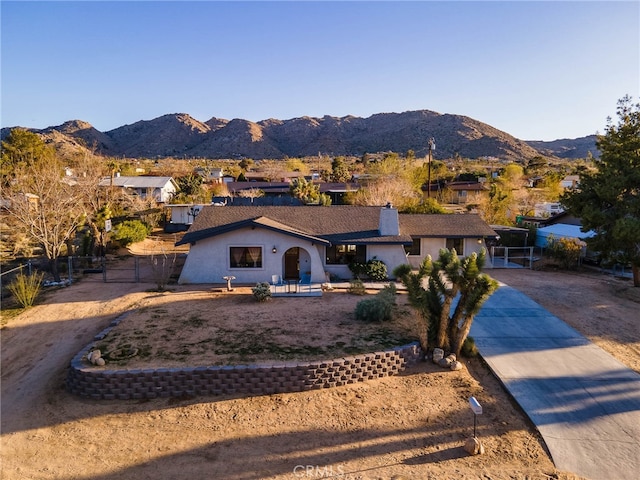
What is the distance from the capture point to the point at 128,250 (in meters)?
28.7

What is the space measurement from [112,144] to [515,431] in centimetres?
14340

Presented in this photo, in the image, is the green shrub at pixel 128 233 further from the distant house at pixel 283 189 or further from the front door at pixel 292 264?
the distant house at pixel 283 189

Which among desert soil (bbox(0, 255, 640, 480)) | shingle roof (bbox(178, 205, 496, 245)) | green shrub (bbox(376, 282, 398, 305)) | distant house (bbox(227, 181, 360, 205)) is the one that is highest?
distant house (bbox(227, 181, 360, 205))

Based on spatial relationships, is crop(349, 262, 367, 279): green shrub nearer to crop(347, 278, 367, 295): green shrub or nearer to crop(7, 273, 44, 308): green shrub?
crop(347, 278, 367, 295): green shrub

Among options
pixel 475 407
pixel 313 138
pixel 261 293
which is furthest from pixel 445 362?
pixel 313 138

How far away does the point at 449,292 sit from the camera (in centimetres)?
1205

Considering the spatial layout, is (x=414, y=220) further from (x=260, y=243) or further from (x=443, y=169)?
(x=443, y=169)

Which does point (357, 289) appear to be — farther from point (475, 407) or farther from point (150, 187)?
point (150, 187)

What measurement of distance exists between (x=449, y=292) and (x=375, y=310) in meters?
3.23

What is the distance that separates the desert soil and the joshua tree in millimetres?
1114

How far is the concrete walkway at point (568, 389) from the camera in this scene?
8.16 m

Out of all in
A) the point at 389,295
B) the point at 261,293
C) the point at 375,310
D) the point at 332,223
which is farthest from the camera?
the point at 332,223

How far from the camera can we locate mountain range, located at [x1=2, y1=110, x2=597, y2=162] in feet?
348

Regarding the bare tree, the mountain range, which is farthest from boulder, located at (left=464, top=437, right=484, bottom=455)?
the mountain range
